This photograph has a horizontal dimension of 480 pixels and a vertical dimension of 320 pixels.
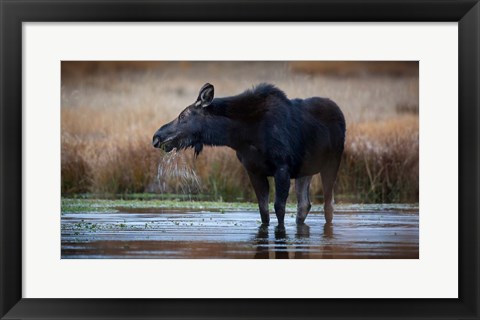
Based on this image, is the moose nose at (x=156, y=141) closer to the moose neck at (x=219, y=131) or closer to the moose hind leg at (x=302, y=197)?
the moose neck at (x=219, y=131)

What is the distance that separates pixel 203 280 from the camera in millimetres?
11062

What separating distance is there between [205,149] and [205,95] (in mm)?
881

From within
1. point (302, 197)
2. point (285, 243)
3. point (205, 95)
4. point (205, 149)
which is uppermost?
point (205, 95)

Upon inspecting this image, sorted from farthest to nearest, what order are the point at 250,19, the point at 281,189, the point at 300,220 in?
the point at 281,189 → the point at 300,220 → the point at 250,19

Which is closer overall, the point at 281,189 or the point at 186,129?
the point at 186,129

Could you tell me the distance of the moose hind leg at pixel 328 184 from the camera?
40.2 ft

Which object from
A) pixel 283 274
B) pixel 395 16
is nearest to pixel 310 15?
pixel 395 16

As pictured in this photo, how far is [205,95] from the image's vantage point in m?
12.4

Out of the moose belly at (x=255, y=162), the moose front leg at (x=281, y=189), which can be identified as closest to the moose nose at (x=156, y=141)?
the moose belly at (x=255, y=162)

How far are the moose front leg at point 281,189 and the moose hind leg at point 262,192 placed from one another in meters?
Answer: 0.14

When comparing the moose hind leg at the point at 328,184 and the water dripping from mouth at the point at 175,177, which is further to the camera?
the water dripping from mouth at the point at 175,177

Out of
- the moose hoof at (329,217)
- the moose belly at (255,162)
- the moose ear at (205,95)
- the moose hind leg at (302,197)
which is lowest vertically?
the moose hoof at (329,217)

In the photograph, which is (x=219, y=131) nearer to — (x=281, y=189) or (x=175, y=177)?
(x=175, y=177)

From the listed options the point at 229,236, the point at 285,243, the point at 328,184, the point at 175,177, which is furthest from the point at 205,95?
the point at 285,243
